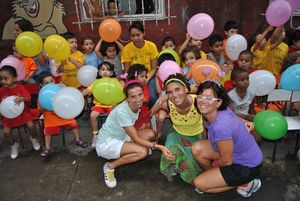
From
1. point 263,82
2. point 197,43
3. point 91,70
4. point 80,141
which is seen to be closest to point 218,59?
point 197,43

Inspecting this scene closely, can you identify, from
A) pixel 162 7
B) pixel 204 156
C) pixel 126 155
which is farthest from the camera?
pixel 162 7

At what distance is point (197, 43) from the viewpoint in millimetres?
4930

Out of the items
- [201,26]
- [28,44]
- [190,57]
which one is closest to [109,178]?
[190,57]

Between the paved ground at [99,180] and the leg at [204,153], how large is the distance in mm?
371

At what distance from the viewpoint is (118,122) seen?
3623mm

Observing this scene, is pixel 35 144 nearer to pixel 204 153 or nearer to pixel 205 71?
pixel 204 153

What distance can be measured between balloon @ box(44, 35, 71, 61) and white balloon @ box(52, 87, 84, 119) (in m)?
0.83

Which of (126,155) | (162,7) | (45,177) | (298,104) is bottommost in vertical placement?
(45,177)

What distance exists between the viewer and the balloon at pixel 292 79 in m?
3.73

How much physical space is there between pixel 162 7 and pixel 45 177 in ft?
11.3

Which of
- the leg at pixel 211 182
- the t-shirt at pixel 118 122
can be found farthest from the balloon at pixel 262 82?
the t-shirt at pixel 118 122

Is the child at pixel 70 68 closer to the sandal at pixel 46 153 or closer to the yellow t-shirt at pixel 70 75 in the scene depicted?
the yellow t-shirt at pixel 70 75

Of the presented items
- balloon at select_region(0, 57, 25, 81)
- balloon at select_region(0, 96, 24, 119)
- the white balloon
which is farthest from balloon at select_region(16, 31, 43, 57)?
the white balloon

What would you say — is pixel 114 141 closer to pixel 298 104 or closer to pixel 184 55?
pixel 184 55
